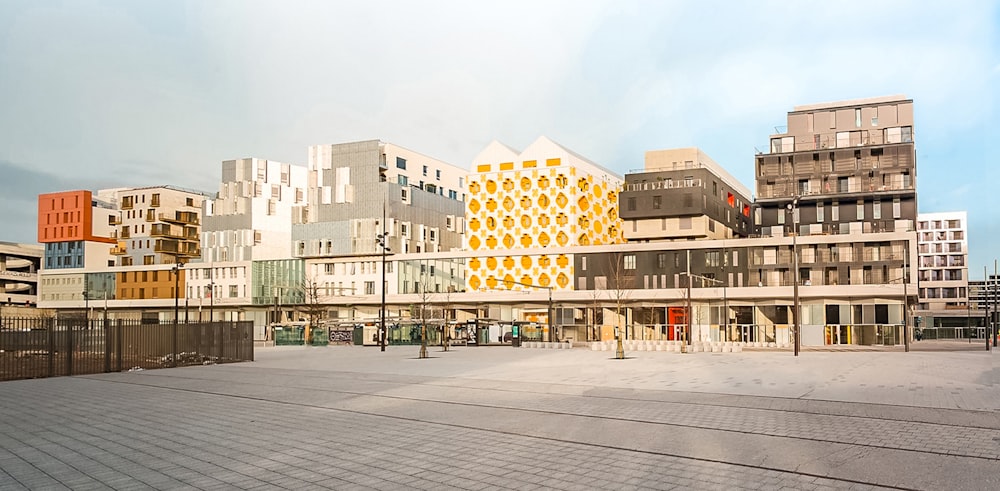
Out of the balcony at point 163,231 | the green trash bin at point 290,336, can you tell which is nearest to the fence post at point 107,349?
the green trash bin at point 290,336

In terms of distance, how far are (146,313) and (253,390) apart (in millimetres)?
106433

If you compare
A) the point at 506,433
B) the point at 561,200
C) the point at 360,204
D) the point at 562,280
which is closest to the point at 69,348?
the point at 506,433

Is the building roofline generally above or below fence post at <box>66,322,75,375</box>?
above

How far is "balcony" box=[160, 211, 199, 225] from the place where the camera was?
12800 cm

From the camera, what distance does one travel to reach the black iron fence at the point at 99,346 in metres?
29.0

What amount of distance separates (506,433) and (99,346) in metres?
22.7

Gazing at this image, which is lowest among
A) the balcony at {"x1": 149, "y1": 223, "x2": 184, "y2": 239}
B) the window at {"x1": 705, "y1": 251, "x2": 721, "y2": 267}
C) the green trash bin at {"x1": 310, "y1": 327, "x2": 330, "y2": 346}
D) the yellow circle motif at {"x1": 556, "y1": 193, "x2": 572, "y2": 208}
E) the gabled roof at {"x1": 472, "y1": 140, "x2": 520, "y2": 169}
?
the green trash bin at {"x1": 310, "y1": 327, "x2": 330, "y2": 346}

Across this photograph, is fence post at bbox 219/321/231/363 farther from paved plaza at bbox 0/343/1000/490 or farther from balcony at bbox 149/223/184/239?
balcony at bbox 149/223/184/239

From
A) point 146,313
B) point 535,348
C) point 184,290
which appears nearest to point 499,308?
point 535,348

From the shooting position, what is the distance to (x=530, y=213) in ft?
337

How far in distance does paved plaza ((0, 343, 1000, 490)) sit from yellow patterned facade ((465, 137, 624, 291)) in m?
72.9

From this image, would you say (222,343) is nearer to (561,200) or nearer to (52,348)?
(52,348)

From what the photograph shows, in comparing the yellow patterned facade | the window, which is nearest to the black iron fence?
the window

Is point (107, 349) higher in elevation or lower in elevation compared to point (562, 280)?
lower
